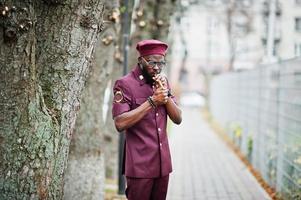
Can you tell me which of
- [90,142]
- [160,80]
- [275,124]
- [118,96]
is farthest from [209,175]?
[160,80]

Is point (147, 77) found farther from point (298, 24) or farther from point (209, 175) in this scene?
point (298, 24)

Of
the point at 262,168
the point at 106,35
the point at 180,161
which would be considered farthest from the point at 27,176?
the point at 180,161

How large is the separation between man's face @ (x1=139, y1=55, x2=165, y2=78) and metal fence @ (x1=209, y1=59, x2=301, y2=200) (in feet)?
10.9

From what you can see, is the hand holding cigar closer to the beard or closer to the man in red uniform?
the man in red uniform

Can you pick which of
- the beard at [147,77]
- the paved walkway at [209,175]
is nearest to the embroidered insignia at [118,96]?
the beard at [147,77]

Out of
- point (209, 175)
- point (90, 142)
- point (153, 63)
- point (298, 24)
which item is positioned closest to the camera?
point (153, 63)

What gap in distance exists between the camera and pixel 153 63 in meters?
5.34

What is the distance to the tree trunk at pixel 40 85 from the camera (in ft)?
15.1

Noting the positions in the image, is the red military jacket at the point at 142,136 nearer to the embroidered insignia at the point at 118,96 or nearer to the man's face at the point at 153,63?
the embroidered insignia at the point at 118,96

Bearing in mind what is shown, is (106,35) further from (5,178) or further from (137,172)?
(5,178)

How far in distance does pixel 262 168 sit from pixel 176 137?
35.4 ft

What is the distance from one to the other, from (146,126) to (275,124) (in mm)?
5713

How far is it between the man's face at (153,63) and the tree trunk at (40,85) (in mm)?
516

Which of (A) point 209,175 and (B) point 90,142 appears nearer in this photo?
(B) point 90,142
